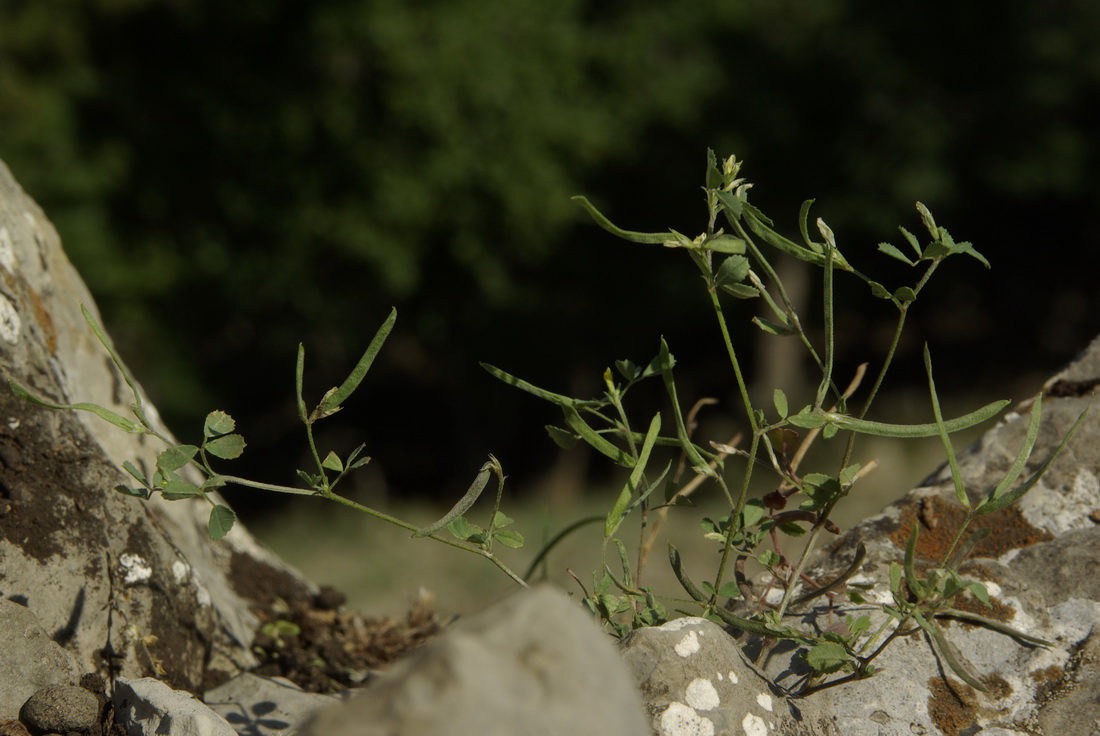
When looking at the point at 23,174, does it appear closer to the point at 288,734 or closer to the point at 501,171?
the point at 501,171

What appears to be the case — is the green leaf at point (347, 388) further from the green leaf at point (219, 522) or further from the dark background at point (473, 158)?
the dark background at point (473, 158)

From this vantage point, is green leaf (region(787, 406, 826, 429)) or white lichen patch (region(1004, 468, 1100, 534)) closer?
green leaf (region(787, 406, 826, 429))

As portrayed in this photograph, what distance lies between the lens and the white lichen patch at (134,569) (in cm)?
167

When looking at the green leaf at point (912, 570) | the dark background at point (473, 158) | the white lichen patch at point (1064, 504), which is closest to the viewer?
the green leaf at point (912, 570)

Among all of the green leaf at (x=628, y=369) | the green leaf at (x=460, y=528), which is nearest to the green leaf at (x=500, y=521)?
the green leaf at (x=460, y=528)

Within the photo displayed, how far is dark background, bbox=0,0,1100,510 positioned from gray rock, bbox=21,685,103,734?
27.5 feet

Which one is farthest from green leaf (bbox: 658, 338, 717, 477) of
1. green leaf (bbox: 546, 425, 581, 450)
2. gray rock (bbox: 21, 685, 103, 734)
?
gray rock (bbox: 21, 685, 103, 734)

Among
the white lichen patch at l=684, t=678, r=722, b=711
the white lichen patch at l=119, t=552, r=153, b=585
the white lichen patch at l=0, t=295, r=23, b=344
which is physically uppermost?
the white lichen patch at l=0, t=295, r=23, b=344

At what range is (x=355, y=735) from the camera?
0.82 metres

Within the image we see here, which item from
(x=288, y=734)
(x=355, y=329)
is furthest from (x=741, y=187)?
(x=355, y=329)

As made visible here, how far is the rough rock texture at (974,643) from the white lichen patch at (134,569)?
Answer: 86 centimetres

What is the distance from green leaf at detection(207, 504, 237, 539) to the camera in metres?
1.23

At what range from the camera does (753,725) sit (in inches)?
48.5

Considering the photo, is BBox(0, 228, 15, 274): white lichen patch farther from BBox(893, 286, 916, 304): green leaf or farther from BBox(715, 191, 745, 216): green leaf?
BBox(893, 286, 916, 304): green leaf
